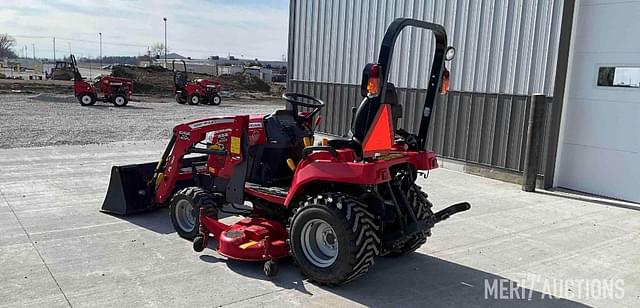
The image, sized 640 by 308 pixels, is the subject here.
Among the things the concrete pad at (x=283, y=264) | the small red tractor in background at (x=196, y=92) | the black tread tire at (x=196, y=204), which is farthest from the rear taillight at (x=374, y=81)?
the small red tractor in background at (x=196, y=92)

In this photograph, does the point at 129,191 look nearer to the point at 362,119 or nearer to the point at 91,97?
the point at 362,119

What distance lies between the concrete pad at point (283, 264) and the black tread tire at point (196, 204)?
10 centimetres

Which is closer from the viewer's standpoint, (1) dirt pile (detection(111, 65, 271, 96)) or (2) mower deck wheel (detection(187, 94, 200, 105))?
(2) mower deck wheel (detection(187, 94, 200, 105))

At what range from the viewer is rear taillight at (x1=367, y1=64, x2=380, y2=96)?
377 cm

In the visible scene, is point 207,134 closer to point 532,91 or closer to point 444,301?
point 444,301

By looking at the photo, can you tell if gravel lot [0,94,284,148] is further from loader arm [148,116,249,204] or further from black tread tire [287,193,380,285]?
black tread tire [287,193,380,285]

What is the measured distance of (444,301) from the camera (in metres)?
→ 4.13

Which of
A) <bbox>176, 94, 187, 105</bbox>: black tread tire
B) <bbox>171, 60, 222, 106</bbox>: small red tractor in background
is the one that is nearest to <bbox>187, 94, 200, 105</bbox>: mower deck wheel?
<bbox>171, 60, 222, 106</bbox>: small red tractor in background

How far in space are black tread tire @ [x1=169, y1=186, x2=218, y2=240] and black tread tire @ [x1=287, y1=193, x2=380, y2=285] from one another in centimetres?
123

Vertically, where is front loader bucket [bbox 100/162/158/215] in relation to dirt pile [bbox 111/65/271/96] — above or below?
below

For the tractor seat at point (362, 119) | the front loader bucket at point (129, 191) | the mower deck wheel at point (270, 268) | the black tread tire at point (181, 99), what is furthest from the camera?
the black tread tire at point (181, 99)

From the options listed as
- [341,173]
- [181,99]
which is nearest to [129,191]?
[341,173]

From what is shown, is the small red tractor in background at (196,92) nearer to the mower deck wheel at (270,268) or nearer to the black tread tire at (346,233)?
the mower deck wheel at (270,268)

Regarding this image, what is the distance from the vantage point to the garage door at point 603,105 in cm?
766
